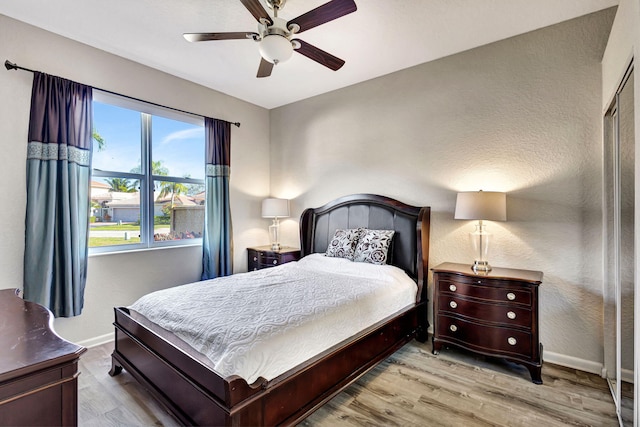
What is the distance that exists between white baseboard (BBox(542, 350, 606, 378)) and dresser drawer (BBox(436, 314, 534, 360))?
1.69 feet

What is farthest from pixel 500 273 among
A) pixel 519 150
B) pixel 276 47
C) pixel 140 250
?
pixel 140 250

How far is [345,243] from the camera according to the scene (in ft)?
11.6

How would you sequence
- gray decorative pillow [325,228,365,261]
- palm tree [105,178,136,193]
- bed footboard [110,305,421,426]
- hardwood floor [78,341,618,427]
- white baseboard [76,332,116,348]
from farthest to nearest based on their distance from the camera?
1. gray decorative pillow [325,228,365,261]
2. palm tree [105,178,136,193]
3. white baseboard [76,332,116,348]
4. hardwood floor [78,341,618,427]
5. bed footboard [110,305,421,426]

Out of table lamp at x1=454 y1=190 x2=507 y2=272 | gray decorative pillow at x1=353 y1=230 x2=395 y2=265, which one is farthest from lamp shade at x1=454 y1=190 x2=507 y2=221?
gray decorative pillow at x1=353 y1=230 x2=395 y2=265

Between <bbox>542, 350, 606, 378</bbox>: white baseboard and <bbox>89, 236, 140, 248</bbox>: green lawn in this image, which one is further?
<bbox>89, 236, 140, 248</bbox>: green lawn

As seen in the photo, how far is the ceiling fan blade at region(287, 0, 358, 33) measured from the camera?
1.81 metres

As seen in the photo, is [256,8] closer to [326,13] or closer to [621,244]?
[326,13]

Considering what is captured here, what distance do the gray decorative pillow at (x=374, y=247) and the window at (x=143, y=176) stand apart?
216 cm

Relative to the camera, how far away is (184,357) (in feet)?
5.68

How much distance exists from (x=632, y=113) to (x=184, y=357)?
2.81m

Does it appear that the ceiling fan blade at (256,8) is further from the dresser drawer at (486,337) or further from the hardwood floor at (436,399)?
the dresser drawer at (486,337)

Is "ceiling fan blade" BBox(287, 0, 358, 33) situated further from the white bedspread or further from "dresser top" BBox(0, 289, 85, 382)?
"dresser top" BBox(0, 289, 85, 382)

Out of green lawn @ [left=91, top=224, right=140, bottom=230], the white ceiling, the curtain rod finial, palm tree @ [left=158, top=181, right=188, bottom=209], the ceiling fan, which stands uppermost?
the white ceiling

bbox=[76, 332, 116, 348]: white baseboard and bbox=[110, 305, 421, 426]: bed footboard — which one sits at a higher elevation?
bbox=[110, 305, 421, 426]: bed footboard
